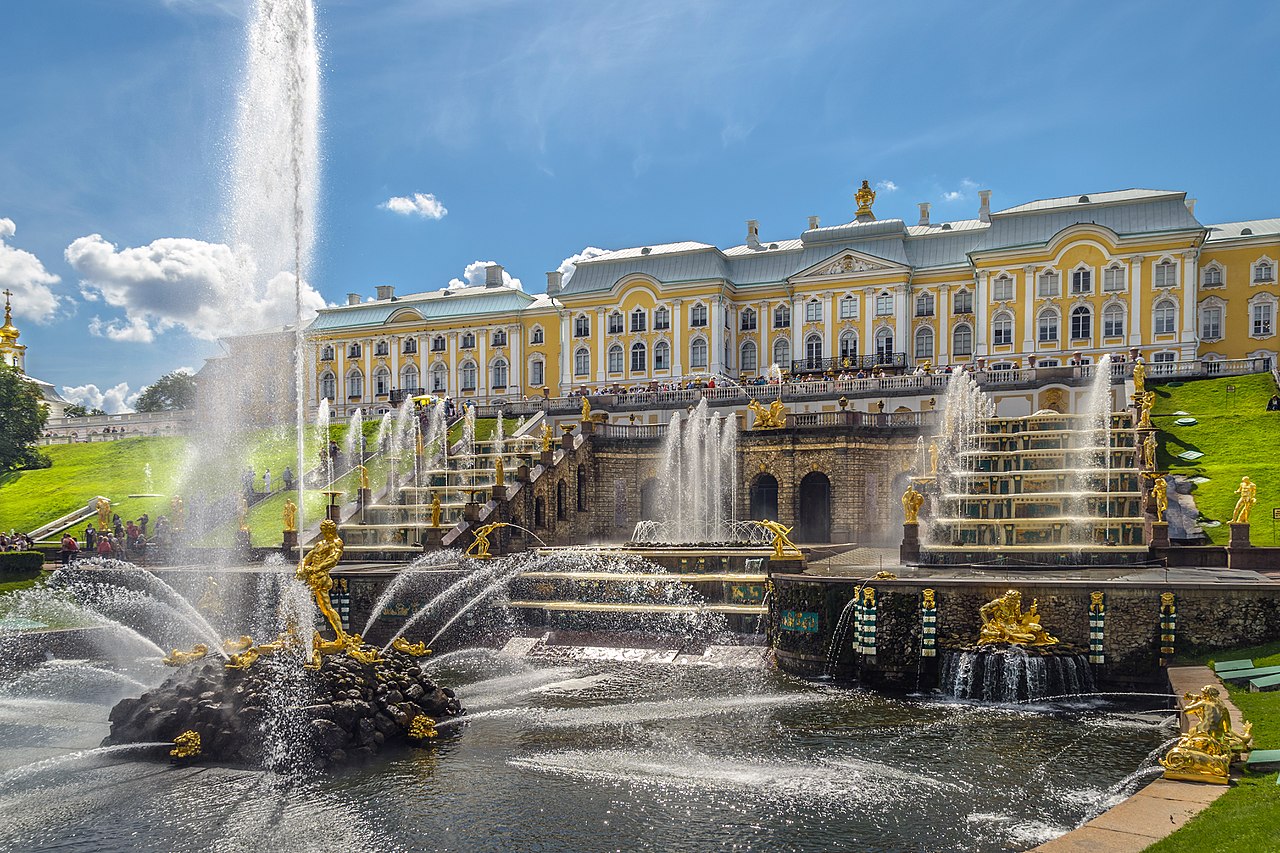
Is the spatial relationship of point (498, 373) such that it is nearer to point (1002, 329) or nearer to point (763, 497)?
point (763, 497)

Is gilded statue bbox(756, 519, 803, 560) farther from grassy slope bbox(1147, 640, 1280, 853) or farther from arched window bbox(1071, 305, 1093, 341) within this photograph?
arched window bbox(1071, 305, 1093, 341)

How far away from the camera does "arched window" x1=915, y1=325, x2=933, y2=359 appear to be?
57.8 meters

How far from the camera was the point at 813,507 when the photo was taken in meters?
39.8

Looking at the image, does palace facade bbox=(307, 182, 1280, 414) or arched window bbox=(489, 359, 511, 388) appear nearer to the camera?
palace facade bbox=(307, 182, 1280, 414)

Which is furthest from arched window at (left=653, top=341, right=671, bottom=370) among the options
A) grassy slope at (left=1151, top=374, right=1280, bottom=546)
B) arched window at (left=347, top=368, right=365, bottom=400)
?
grassy slope at (left=1151, top=374, right=1280, bottom=546)

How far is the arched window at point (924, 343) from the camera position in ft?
190

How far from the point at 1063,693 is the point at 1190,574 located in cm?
569

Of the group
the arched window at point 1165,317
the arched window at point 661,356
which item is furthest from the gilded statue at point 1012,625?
the arched window at point 661,356

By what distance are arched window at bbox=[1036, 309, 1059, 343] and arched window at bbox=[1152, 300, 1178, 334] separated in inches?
200

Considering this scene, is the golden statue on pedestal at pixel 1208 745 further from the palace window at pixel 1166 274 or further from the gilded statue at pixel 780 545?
the palace window at pixel 1166 274

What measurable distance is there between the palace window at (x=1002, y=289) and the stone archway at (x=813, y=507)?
22.9 metres

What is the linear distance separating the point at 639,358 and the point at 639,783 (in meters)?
51.0

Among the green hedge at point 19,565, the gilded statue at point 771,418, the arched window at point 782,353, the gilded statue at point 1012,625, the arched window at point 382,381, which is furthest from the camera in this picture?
the arched window at point 382,381

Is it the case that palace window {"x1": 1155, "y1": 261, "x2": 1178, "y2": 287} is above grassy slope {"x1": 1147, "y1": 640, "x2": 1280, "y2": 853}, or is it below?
above
